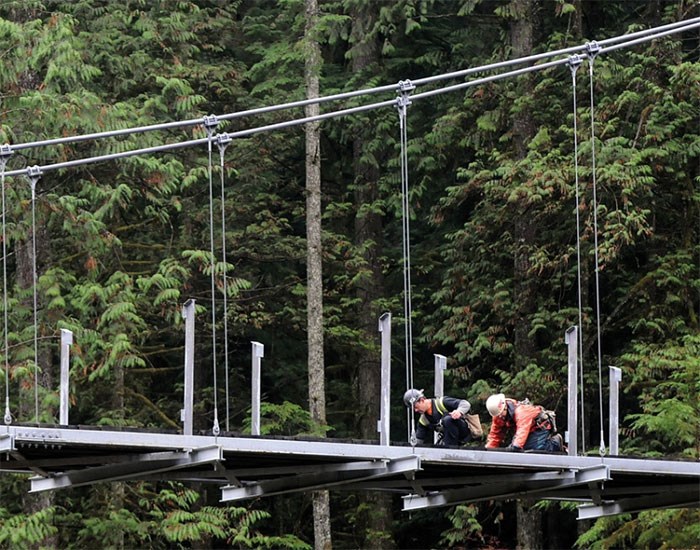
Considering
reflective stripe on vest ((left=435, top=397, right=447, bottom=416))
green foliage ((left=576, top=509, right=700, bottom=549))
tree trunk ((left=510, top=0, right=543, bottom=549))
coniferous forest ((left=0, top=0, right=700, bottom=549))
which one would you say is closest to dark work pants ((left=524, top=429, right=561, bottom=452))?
Answer: reflective stripe on vest ((left=435, top=397, right=447, bottom=416))

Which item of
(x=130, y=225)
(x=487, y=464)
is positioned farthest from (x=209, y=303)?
(x=487, y=464)

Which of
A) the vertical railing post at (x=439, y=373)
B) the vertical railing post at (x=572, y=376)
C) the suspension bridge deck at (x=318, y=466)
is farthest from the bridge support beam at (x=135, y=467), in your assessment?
the vertical railing post at (x=572, y=376)

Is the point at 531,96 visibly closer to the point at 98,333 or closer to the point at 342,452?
the point at 98,333

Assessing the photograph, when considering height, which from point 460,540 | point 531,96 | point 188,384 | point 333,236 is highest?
point 531,96

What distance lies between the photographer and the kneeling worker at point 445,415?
11.9m

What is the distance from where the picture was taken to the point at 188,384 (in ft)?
36.4

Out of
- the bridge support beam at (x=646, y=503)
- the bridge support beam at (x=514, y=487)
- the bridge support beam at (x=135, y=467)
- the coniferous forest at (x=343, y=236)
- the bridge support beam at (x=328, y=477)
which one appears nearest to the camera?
the bridge support beam at (x=135, y=467)

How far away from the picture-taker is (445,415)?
1201cm

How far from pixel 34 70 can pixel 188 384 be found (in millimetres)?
7855

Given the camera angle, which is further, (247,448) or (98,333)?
(98,333)

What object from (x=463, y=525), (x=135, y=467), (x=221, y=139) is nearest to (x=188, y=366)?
(x=135, y=467)

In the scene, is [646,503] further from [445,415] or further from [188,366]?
[188,366]

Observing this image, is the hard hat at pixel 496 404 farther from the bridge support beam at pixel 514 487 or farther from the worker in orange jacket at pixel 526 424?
the bridge support beam at pixel 514 487

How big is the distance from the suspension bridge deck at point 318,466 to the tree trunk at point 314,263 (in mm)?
6392
